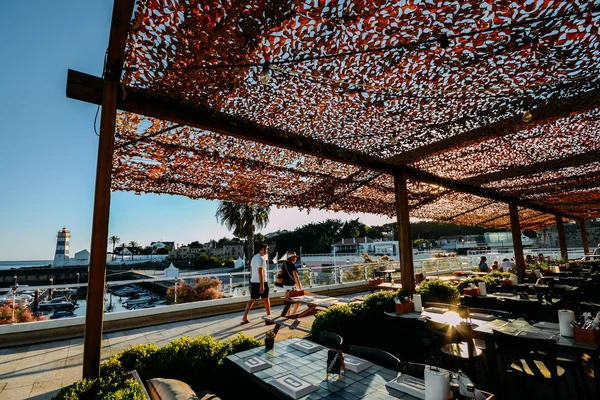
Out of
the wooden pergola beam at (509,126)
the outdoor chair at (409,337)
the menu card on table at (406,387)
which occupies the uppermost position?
the wooden pergola beam at (509,126)

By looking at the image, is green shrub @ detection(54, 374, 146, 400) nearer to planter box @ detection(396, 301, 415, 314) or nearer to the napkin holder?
planter box @ detection(396, 301, 415, 314)

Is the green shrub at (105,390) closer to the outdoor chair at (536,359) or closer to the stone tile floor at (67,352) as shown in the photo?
the stone tile floor at (67,352)

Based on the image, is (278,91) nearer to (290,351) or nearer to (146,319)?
(290,351)

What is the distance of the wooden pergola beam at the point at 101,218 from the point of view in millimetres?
2279

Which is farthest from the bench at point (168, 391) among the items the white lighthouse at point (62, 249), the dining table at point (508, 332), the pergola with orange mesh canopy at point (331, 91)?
the white lighthouse at point (62, 249)

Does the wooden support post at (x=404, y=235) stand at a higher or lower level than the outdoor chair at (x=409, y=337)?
higher

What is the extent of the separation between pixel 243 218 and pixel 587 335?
1940 centimetres

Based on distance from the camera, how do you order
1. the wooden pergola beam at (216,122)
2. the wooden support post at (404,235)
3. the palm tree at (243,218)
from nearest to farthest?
the wooden pergola beam at (216,122) → the wooden support post at (404,235) → the palm tree at (243,218)

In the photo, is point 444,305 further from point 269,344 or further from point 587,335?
point 269,344

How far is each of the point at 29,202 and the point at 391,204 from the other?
1255 centimetres

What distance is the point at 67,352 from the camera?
4422 millimetres

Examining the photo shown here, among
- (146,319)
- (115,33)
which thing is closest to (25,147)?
(146,319)

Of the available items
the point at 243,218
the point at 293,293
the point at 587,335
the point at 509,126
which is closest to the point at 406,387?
the point at 587,335

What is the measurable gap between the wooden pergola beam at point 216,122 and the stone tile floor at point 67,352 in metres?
3.00
